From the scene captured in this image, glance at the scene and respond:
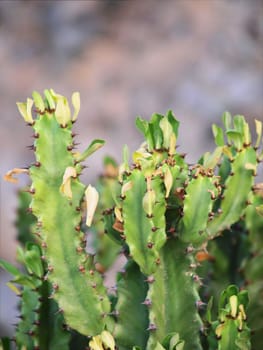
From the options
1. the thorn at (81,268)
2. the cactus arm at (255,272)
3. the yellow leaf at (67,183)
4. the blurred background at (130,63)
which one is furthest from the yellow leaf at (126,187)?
the blurred background at (130,63)

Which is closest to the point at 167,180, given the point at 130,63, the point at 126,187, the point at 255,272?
the point at 126,187

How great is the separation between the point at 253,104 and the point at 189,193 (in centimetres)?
534

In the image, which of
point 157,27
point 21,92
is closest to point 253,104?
point 157,27

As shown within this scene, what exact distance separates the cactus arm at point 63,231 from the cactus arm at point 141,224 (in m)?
0.16

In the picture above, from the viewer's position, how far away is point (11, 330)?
14.7ft

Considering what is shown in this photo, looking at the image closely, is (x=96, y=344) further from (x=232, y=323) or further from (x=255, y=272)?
(x=255, y=272)

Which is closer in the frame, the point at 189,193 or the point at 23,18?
the point at 189,193

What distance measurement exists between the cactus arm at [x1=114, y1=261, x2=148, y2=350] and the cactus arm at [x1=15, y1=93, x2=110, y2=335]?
59mm

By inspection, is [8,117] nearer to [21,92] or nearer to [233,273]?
[21,92]

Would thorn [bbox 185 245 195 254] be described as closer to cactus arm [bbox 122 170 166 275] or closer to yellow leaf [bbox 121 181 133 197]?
cactus arm [bbox 122 170 166 275]

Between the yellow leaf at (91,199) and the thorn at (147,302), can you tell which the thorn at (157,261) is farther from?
the yellow leaf at (91,199)

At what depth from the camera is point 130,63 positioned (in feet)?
26.9

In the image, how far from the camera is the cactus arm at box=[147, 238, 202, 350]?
2168 mm

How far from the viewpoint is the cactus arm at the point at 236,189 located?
7.79 feet
